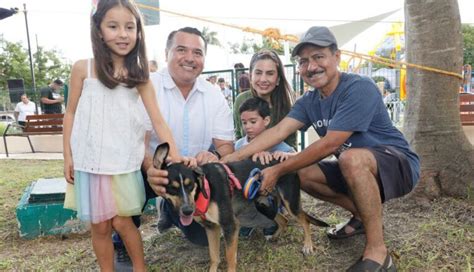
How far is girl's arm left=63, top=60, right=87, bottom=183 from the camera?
2.66 meters

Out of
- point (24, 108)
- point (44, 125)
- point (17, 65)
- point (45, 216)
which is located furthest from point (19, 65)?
point (45, 216)

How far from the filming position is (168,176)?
8.48 ft

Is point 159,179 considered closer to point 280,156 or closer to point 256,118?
point 280,156

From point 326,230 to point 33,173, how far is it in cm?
610

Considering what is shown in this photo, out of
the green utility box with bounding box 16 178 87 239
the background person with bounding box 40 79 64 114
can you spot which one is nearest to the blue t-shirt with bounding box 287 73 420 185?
the green utility box with bounding box 16 178 87 239

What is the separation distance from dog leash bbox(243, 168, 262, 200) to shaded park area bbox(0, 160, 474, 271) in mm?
536

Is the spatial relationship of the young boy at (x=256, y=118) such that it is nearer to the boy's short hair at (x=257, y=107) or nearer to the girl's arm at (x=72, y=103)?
the boy's short hair at (x=257, y=107)

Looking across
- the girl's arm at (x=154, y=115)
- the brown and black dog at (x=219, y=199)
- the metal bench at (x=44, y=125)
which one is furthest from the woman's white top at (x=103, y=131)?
the metal bench at (x=44, y=125)

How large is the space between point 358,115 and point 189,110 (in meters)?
1.40

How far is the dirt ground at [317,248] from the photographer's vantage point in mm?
3035

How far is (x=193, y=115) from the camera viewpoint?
3359 millimetres

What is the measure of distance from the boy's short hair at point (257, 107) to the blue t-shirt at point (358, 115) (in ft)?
1.80

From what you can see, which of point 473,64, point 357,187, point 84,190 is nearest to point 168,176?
point 84,190

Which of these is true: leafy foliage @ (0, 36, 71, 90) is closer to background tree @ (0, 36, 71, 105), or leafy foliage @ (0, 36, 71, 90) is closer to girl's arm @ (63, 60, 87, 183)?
background tree @ (0, 36, 71, 105)
